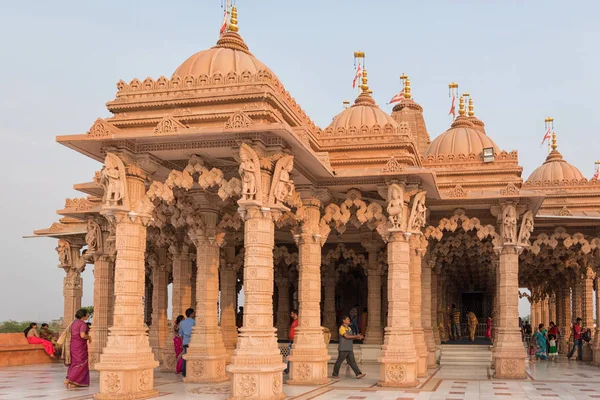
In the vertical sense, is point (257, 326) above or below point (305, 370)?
above

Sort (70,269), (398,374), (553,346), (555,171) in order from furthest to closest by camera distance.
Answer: (555,171) → (553,346) → (70,269) → (398,374)

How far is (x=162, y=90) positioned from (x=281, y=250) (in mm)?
10121

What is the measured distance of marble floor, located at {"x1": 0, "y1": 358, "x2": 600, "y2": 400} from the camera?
41.5 feet

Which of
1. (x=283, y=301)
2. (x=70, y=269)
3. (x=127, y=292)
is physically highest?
(x=70, y=269)

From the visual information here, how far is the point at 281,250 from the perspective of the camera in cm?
2183

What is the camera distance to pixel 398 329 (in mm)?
14188

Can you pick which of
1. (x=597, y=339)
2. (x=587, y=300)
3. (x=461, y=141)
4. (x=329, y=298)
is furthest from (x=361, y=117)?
(x=587, y=300)

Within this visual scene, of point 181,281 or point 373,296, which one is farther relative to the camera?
point 373,296

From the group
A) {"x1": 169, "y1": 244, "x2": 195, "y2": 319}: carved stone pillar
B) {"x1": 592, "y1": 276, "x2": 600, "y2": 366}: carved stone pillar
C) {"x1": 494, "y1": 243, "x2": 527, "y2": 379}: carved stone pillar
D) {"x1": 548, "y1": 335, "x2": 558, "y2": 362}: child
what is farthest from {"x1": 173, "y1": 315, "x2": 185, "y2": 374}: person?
{"x1": 548, "y1": 335, "x2": 558, "y2": 362}: child

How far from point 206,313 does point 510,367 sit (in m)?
7.40

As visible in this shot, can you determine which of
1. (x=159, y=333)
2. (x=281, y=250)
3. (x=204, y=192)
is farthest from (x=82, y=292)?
(x=204, y=192)

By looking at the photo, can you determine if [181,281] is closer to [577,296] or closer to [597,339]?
[597,339]

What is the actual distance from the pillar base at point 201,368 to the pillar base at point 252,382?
378 centimetres

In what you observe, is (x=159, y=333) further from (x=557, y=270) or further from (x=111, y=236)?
(x=557, y=270)
